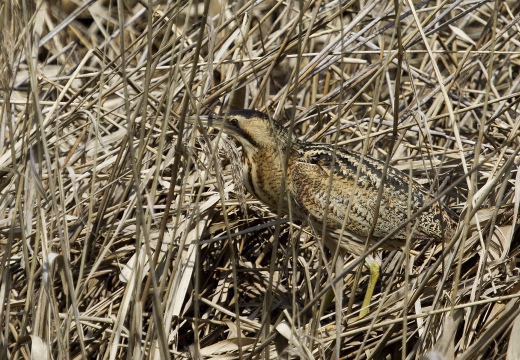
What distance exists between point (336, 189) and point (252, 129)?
0.42 m

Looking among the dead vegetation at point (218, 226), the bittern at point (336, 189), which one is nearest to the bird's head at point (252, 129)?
the bittern at point (336, 189)

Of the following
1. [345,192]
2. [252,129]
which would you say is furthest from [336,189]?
[252,129]

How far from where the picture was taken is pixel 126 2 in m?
4.47

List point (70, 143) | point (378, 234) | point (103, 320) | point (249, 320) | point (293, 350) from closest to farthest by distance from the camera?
point (293, 350), point (103, 320), point (249, 320), point (378, 234), point (70, 143)

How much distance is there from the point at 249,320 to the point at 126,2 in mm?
2358

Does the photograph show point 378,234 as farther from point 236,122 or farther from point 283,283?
point 236,122

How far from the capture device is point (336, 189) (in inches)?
120

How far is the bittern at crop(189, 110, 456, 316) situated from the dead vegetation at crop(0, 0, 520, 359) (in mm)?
102

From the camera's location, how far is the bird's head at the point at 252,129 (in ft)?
9.49

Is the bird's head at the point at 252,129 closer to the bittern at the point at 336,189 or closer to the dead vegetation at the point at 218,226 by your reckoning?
the bittern at the point at 336,189

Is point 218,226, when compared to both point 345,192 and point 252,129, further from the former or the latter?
point 345,192

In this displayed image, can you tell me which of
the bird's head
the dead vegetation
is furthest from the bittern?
the dead vegetation

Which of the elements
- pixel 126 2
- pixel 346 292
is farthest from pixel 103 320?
pixel 126 2

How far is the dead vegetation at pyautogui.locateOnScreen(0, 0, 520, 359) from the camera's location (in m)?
2.17
